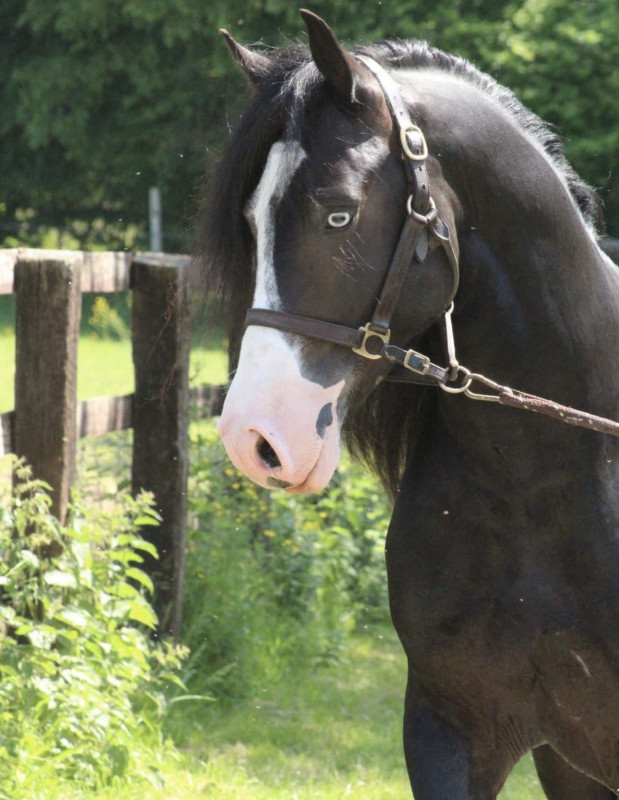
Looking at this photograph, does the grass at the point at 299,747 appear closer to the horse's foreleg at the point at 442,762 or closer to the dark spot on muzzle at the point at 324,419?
the horse's foreleg at the point at 442,762

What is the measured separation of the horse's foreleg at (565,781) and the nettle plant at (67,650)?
1418mm

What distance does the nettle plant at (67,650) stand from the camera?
3742 mm

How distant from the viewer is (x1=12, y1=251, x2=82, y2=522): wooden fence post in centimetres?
416

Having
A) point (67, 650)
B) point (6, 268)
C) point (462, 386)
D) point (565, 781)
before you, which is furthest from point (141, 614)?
point (462, 386)

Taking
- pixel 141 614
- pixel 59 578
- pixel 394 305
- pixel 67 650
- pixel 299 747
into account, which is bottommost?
pixel 299 747

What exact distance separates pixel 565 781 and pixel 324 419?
1461mm

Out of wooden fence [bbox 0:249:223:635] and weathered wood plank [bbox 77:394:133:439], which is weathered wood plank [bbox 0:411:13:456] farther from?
weathered wood plank [bbox 77:394:133:439]

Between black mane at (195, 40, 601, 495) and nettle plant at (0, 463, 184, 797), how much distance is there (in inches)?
54.1

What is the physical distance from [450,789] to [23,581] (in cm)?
182

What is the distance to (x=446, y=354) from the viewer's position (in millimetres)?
2502

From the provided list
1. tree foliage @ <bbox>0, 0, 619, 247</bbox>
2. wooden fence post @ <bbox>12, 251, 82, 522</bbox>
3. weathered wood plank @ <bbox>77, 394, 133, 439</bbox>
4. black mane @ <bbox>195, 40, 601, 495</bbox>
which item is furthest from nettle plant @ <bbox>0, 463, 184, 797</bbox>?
tree foliage @ <bbox>0, 0, 619, 247</bbox>

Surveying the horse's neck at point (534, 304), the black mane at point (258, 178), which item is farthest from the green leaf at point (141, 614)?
the horse's neck at point (534, 304)

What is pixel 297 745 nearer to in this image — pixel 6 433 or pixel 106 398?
pixel 106 398

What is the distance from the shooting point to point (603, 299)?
262 centimetres
